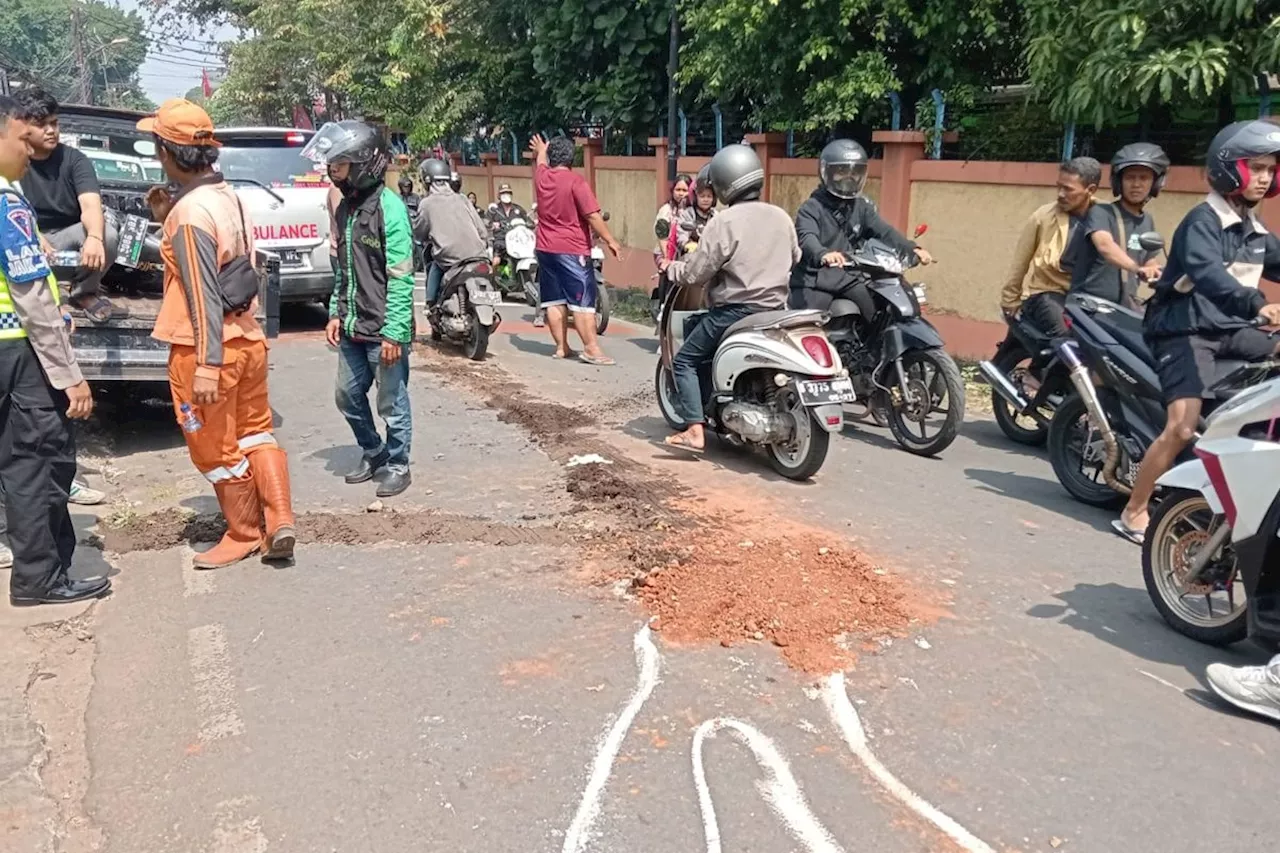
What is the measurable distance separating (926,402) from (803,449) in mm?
1214

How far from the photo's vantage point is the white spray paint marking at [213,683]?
11.1 feet

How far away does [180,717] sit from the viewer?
3.47m

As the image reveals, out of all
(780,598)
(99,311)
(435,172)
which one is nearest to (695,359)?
(780,598)

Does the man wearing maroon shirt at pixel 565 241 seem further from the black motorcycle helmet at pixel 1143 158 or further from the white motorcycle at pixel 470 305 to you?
the black motorcycle helmet at pixel 1143 158

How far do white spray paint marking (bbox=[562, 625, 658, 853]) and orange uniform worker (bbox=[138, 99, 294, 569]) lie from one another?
1.75 metres

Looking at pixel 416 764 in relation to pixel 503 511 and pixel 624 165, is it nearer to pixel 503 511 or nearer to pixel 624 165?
pixel 503 511

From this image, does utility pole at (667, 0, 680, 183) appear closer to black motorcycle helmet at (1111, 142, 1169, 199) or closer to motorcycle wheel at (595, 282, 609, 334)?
motorcycle wheel at (595, 282, 609, 334)

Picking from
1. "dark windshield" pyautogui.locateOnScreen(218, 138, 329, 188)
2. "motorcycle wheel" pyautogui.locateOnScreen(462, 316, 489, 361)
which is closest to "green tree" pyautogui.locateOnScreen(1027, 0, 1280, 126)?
"motorcycle wheel" pyautogui.locateOnScreen(462, 316, 489, 361)

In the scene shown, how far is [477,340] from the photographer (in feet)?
31.2

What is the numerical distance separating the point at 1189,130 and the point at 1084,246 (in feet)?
11.9

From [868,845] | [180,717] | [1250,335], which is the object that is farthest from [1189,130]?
[180,717]

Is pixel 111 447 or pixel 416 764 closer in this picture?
pixel 416 764

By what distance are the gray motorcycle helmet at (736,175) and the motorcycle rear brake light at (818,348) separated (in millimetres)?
856

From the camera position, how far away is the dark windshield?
1081 centimetres
